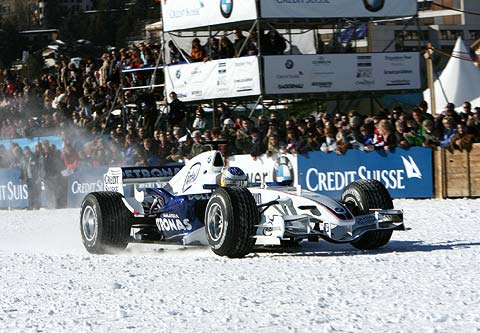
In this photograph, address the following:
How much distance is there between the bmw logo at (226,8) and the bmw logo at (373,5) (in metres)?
3.12

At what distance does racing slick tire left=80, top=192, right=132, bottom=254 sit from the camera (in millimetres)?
12742

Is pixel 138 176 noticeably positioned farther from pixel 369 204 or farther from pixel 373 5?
pixel 373 5

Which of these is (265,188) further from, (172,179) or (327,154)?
(327,154)

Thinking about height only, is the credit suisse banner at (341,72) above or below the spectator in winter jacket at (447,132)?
above

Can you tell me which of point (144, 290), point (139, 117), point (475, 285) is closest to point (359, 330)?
point (475, 285)

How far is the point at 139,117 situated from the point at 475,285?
18299 mm

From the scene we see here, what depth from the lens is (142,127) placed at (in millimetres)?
24844

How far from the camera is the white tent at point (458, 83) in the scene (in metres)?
A: 25.0

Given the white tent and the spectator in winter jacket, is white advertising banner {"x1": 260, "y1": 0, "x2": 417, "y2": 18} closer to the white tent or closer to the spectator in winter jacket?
the white tent

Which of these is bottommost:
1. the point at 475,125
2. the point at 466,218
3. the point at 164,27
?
the point at 466,218

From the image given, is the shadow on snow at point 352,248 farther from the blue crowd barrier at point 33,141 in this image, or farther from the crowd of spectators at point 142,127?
the blue crowd barrier at point 33,141

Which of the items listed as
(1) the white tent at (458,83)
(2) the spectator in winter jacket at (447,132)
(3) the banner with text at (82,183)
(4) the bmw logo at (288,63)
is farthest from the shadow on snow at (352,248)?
(1) the white tent at (458,83)

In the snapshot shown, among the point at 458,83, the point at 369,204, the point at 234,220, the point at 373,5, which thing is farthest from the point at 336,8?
the point at 234,220

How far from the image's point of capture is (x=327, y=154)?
20.1 meters
